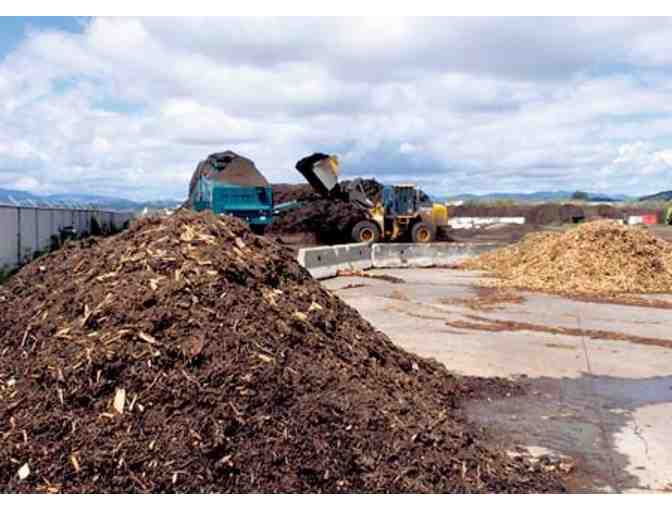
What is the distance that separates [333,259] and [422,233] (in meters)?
13.3

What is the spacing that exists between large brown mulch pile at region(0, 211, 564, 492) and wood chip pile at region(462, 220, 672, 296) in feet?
38.6

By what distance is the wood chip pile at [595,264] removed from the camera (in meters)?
17.9

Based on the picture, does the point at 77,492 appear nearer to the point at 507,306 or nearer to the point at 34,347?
the point at 34,347

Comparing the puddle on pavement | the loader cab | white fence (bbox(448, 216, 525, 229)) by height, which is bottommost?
the puddle on pavement

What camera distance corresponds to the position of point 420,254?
943 inches

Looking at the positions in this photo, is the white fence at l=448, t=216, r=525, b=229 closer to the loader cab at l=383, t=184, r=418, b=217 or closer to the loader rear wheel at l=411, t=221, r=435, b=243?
the loader rear wheel at l=411, t=221, r=435, b=243

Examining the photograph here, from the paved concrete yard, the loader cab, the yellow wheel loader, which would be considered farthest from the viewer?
the loader cab

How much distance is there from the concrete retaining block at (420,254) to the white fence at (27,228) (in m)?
9.23

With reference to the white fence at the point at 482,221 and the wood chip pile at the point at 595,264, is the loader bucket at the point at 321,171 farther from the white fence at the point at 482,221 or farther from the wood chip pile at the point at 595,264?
the white fence at the point at 482,221

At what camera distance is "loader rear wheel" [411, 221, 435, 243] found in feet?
106

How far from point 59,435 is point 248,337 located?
5.22ft

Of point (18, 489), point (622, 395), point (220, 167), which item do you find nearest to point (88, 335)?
point (18, 489)

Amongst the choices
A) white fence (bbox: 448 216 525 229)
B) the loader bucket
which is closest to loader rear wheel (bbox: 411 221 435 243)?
the loader bucket

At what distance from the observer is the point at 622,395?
805cm
